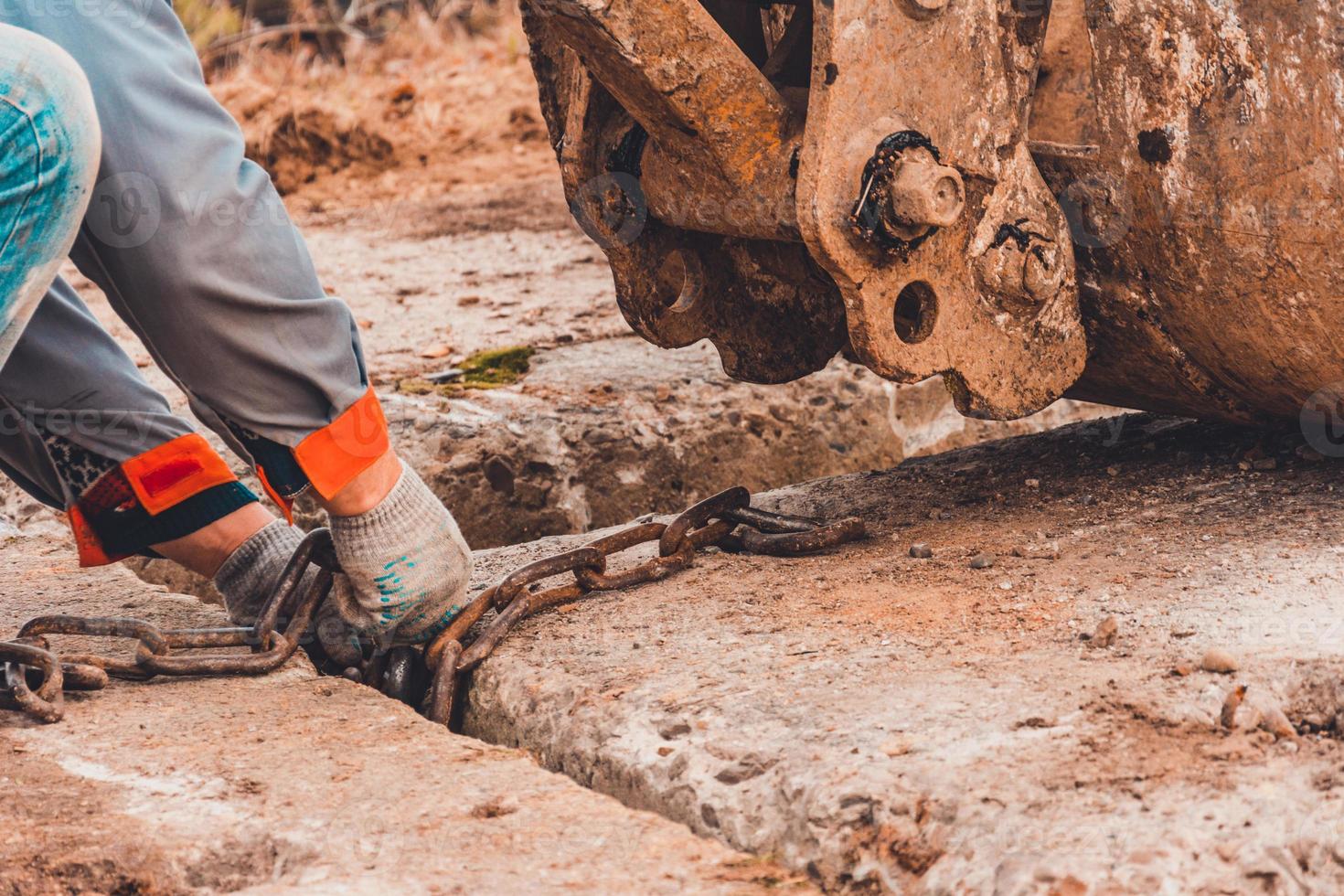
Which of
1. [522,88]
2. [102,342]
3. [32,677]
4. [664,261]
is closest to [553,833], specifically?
[32,677]

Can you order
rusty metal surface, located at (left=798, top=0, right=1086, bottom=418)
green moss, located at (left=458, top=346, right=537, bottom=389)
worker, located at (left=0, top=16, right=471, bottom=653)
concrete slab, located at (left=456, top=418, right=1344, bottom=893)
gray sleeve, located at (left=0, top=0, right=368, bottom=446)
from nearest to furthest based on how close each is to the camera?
1. concrete slab, located at (left=456, top=418, right=1344, bottom=893)
2. worker, located at (left=0, top=16, right=471, bottom=653)
3. gray sleeve, located at (left=0, top=0, right=368, bottom=446)
4. rusty metal surface, located at (left=798, top=0, right=1086, bottom=418)
5. green moss, located at (left=458, top=346, right=537, bottom=389)

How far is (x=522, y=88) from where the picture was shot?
7.16m

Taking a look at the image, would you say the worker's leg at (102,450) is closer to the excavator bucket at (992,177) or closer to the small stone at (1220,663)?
the excavator bucket at (992,177)

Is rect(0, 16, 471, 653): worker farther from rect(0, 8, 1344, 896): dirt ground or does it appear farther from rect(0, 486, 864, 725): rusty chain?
rect(0, 8, 1344, 896): dirt ground

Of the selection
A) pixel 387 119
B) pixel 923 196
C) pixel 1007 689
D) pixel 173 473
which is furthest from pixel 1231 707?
pixel 387 119

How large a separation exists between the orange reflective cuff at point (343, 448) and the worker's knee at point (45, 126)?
406mm

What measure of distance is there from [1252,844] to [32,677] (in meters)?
1.45

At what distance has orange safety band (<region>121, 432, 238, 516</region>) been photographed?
2.11 meters

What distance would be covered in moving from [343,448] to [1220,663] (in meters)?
1.09

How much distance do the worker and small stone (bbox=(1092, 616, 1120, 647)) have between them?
85 centimetres

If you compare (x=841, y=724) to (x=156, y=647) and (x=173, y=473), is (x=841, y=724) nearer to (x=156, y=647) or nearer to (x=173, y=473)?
(x=156, y=647)

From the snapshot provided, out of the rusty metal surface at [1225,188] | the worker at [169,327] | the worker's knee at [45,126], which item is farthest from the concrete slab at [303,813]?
the rusty metal surface at [1225,188]

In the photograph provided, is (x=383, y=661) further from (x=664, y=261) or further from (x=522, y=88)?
(x=522, y=88)

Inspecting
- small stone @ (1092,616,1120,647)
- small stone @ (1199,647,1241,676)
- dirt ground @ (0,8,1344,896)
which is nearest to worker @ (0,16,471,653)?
dirt ground @ (0,8,1344,896)
